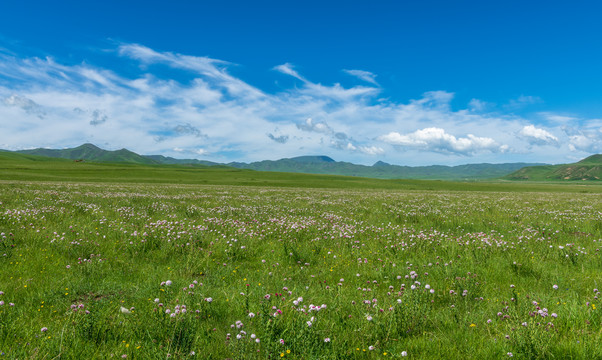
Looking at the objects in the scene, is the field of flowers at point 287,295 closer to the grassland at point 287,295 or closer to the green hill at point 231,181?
the grassland at point 287,295

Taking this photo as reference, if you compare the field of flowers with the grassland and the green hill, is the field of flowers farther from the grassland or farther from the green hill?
the green hill

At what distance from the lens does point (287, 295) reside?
500cm

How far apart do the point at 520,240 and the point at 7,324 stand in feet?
40.9

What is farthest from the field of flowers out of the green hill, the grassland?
the green hill

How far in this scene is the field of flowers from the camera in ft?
11.6

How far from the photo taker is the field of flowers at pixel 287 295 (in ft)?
11.6

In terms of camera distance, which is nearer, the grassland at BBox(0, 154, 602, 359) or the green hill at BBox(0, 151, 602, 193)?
the grassland at BBox(0, 154, 602, 359)

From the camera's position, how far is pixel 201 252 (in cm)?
756

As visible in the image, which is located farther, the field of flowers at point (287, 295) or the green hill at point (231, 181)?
the green hill at point (231, 181)

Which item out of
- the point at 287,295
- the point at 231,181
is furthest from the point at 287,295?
the point at 231,181

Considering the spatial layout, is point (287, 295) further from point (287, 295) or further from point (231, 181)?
point (231, 181)

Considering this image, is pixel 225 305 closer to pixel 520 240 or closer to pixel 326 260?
pixel 326 260

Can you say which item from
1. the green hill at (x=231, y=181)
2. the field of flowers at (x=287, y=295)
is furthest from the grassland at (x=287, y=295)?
the green hill at (x=231, y=181)

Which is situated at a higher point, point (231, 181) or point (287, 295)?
point (287, 295)
